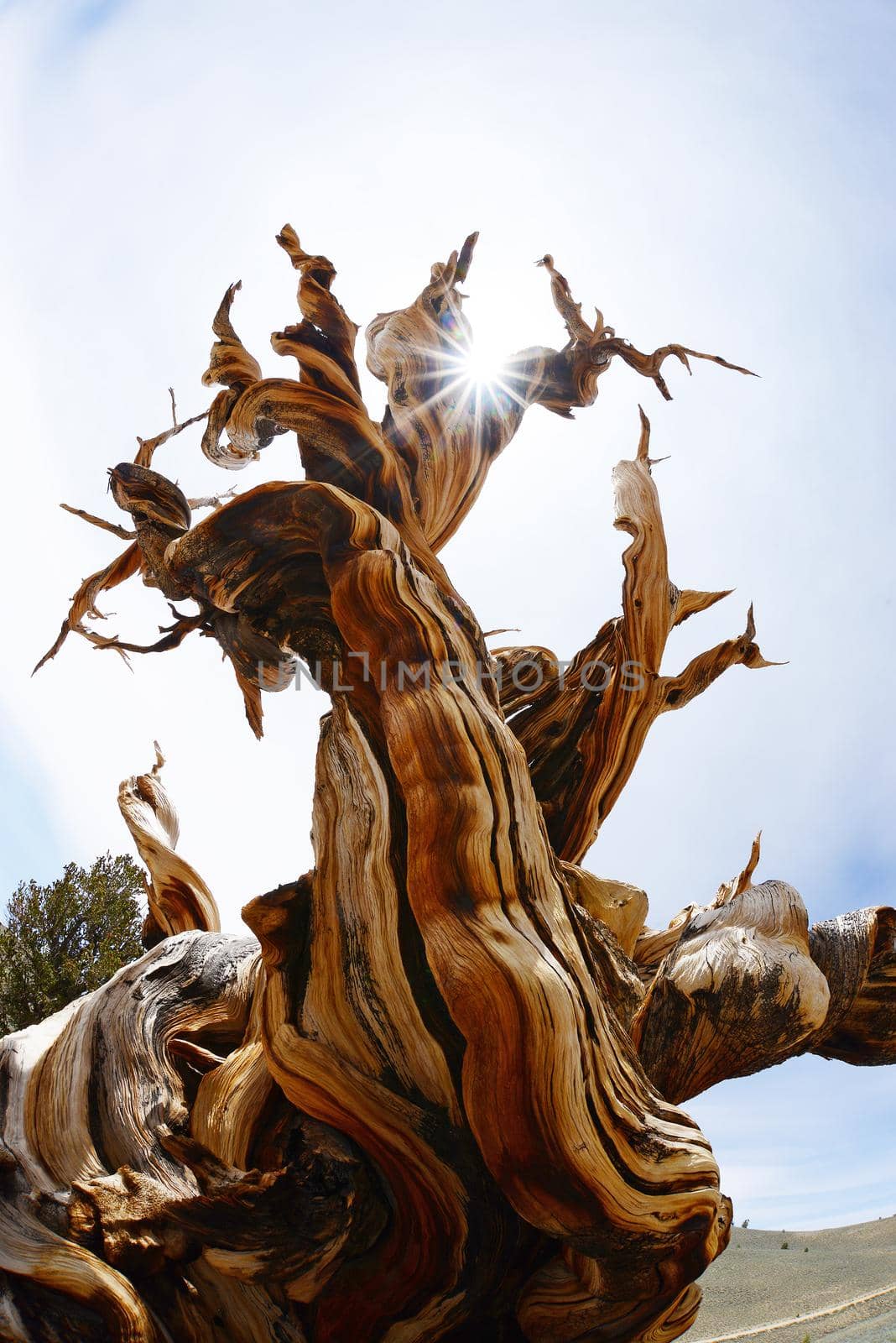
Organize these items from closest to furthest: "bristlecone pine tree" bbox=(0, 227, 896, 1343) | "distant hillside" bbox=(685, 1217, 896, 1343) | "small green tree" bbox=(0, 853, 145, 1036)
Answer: "bristlecone pine tree" bbox=(0, 227, 896, 1343), "distant hillside" bbox=(685, 1217, 896, 1343), "small green tree" bbox=(0, 853, 145, 1036)

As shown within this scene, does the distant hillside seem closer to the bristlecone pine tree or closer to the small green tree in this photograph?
the bristlecone pine tree

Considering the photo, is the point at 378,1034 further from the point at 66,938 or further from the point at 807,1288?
the point at 66,938

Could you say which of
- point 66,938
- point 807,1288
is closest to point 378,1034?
point 807,1288

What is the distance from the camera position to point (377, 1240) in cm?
158

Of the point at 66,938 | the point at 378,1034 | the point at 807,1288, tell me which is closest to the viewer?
the point at 378,1034

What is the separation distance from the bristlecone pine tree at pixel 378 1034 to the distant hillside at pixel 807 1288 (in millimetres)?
1078

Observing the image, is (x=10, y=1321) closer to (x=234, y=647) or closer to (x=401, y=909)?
(x=401, y=909)

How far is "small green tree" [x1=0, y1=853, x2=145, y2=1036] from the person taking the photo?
4812 mm

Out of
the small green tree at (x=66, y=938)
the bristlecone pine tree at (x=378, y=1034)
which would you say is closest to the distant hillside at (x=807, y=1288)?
the bristlecone pine tree at (x=378, y=1034)

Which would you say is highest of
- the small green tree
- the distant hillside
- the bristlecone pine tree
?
the small green tree

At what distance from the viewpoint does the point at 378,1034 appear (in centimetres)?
158

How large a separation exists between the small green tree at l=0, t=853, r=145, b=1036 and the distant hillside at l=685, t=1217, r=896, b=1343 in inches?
129

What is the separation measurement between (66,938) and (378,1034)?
4.32m

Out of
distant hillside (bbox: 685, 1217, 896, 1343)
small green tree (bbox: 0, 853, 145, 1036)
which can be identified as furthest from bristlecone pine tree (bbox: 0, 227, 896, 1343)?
small green tree (bbox: 0, 853, 145, 1036)
